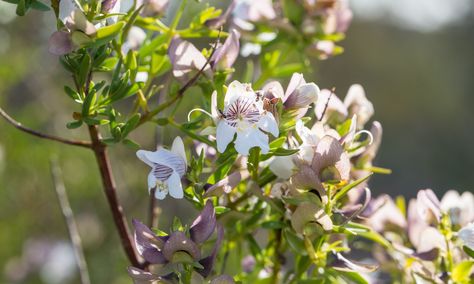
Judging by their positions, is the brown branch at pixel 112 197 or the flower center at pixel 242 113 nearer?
the flower center at pixel 242 113

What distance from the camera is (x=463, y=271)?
0.68m

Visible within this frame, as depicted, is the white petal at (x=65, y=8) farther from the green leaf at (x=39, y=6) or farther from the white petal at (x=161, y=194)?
the white petal at (x=161, y=194)

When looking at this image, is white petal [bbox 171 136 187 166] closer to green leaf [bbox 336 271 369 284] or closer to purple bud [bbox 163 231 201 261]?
purple bud [bbox 163 231 201 261]

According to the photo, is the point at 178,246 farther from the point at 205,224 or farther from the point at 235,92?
the point at 235,92

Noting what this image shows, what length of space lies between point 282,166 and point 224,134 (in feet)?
0.27

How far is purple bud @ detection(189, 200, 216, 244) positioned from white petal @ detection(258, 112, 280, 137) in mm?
75

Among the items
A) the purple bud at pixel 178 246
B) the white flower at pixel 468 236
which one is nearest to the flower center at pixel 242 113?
the purple bud at pixel 178 246

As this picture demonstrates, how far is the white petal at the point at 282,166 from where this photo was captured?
638mm

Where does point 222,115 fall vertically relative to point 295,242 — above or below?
above

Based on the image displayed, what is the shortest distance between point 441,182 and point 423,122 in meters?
1.25

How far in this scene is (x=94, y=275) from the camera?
239 cm

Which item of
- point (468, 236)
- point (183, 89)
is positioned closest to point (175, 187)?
point (183, 89)

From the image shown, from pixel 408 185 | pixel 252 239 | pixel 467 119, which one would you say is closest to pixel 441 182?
pixel 408 185

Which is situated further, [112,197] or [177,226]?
[112,197]
